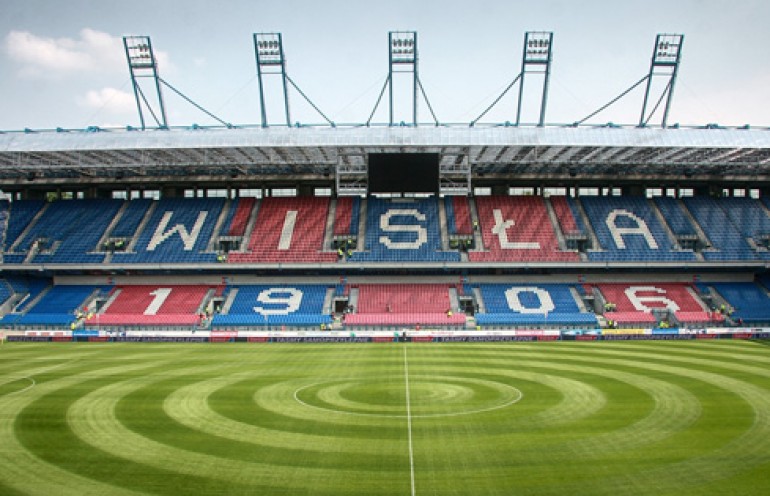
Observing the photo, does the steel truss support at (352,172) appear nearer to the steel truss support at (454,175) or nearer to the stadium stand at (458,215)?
the steel truss support at (454,175)

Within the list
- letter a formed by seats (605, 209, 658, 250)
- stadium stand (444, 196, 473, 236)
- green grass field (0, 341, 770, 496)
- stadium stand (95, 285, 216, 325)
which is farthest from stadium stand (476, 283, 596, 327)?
stadium stand (95, 285, 216, 325)

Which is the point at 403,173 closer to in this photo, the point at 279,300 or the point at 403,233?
the point at 403,233

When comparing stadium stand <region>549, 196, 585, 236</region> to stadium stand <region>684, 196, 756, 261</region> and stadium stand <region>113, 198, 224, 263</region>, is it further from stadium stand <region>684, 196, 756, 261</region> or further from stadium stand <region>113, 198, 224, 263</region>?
stadium stand <region>113, 198, 224, 263</region>

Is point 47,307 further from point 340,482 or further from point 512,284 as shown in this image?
point 340,482

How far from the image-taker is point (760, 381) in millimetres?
25703

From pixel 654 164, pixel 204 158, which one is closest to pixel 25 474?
pixel 204 158

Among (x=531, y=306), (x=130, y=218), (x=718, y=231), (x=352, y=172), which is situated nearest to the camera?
(x=531, y=306)

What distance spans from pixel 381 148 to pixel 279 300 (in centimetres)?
1610

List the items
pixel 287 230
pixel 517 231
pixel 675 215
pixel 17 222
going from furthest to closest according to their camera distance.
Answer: pixel 17 222 → pixel 675 215 → pixel 287 230 → pixel 517 231

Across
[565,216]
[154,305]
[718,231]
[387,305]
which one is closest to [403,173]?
[387,305]

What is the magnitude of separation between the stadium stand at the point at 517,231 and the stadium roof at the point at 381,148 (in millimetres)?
4437

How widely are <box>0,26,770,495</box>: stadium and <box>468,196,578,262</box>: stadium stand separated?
301 millimetres

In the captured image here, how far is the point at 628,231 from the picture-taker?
56.7 metres

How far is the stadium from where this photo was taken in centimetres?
1633
